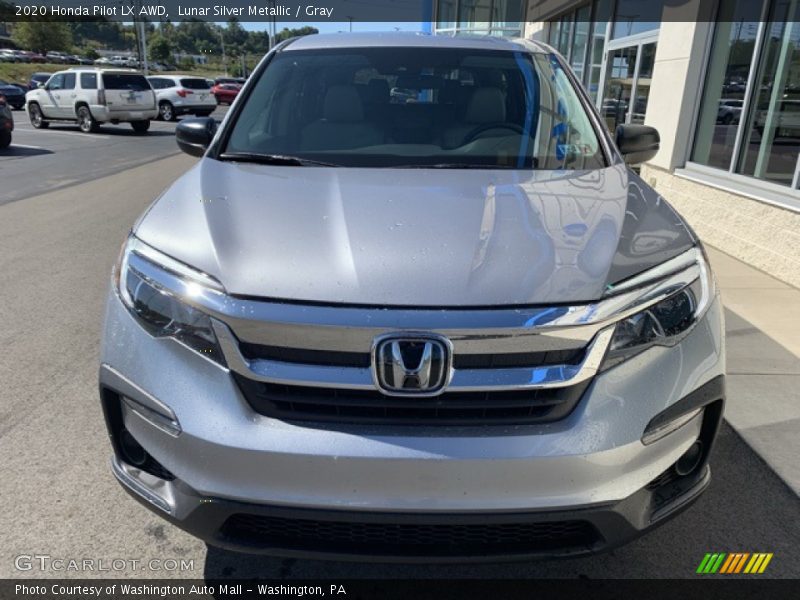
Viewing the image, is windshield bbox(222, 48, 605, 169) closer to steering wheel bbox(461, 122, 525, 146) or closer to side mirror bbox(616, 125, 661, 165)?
steering wheel bbox(461, 122, 525, 146)

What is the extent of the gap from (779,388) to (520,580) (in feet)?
7.11

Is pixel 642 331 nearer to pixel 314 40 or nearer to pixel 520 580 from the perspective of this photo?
pixel 520 580

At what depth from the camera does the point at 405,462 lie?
1.56 meters

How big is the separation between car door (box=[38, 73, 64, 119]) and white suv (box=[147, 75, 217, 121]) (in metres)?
4.98

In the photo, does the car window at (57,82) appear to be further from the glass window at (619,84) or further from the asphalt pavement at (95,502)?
the asphalt pavement at (95,502)

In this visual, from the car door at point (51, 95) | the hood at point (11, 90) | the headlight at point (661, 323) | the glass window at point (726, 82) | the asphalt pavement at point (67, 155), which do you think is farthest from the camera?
the hood at point (11, 90)

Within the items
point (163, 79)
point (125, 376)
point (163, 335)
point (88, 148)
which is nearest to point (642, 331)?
point (163, 335)

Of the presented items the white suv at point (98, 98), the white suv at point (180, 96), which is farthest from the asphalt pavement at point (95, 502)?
the white suv at point (180, 96)

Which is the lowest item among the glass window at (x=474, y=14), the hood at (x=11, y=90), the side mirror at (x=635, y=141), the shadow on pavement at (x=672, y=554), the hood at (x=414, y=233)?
the shadow on pavement at (x=672, y=554)

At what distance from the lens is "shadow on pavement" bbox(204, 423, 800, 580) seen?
218 centimetres

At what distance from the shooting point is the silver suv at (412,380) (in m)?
1.59

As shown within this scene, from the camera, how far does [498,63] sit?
3156mm

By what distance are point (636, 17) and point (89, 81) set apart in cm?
1595

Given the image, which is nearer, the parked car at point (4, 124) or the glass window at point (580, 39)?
the glass window at point (580, 39)
